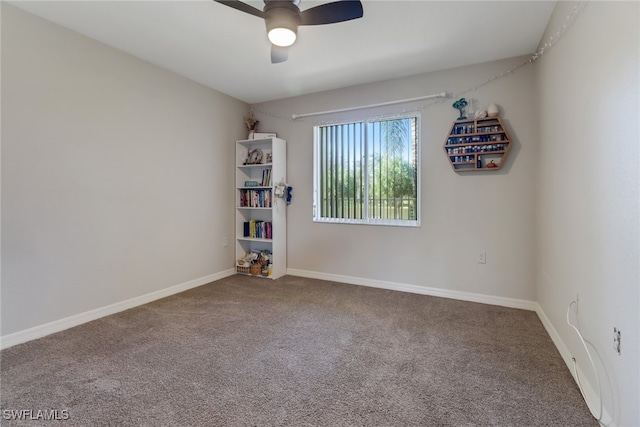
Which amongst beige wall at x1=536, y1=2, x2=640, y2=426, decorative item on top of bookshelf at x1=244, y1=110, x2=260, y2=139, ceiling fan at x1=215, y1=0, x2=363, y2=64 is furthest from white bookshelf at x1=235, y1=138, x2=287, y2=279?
beige wall at x1=536, y1=2, x2=640, y2=426

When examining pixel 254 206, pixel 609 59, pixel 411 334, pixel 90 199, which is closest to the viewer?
pixel 609 59

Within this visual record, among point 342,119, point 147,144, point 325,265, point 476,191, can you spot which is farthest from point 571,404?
point 147,144

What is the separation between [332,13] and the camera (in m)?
1.78

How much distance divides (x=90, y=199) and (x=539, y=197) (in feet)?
12.8

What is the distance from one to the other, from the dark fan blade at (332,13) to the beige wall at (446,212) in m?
1.67

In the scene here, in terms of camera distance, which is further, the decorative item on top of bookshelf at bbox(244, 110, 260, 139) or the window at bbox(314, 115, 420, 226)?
the decorative item on top of bookshelf at bbox(244, 110, 260, 139)

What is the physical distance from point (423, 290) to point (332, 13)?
8.92 feet

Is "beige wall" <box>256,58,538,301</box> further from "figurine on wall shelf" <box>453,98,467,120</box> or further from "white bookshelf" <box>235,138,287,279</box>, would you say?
"white bookshelf" <box>235,138,287,279</box>

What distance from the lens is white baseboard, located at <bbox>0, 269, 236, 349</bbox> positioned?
2.10 metres

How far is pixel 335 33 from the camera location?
240 centimetres

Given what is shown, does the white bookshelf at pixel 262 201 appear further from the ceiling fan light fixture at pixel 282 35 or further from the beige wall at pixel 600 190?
the beige wall at pixel 600 190

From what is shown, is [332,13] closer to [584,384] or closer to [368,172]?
[368,172]

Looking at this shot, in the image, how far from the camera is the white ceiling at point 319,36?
2.10 meters

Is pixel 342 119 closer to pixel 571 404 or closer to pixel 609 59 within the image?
pixel 609 59
